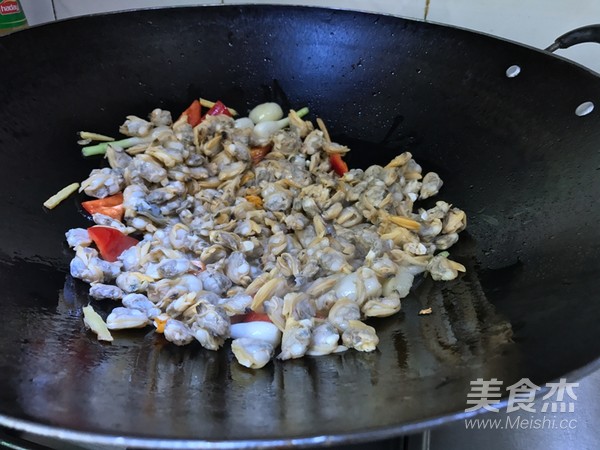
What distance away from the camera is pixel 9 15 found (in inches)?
59.6

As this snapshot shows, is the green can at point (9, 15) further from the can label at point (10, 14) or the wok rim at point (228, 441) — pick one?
the wok rim at point (228, 441)

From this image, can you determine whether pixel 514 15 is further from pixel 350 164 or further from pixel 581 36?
pixel 350 164

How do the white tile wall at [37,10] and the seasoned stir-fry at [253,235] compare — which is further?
the white tile wall at [37,10]

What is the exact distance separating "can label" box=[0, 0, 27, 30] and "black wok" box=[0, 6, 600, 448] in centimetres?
40

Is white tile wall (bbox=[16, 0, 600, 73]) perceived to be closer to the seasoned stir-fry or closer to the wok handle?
the wok handle

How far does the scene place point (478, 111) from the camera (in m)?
1.21

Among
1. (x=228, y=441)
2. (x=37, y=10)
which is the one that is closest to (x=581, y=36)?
(x=228, y=441)

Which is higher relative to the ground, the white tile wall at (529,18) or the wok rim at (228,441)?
the white tile wall at (529,18)

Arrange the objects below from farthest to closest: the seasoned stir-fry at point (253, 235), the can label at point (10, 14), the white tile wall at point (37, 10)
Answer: the white tile wall at point (37, 10) < the can label at point (10, 14) < the seasoned stir-fry at point (253, 235)

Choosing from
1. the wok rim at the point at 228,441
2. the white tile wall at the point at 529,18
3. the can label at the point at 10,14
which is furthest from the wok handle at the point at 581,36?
the can label at the point at 10,14

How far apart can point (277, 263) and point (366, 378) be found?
1.08 ft

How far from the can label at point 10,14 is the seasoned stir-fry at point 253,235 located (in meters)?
0.52

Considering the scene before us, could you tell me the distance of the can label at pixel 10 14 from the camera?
4.92 feet

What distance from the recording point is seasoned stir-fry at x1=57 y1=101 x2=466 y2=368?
90 cm
